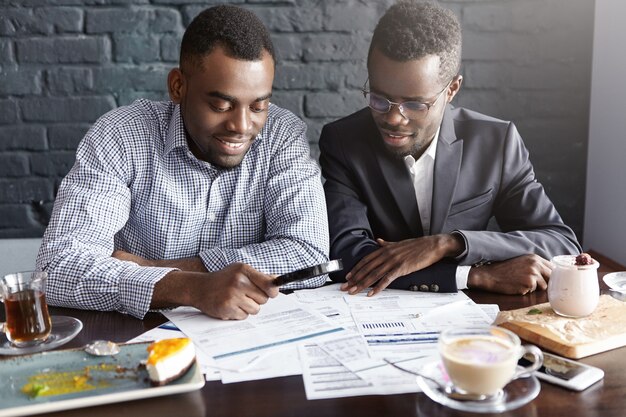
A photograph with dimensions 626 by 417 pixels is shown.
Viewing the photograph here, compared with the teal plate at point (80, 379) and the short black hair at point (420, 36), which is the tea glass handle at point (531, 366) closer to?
the teal plate at point (80, 379)

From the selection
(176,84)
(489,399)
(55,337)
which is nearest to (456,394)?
(489,399)

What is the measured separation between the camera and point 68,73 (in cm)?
246

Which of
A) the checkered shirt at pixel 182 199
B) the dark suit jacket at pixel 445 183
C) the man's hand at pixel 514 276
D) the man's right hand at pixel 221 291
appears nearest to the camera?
the man's right hand at pixel 221 291

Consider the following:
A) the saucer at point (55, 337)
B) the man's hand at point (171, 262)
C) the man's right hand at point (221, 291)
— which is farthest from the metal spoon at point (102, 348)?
the man's hand at point (171, 262)

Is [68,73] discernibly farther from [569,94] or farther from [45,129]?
[569,94]

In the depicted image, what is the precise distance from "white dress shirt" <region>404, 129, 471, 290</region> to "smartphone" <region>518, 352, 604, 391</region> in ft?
2.86

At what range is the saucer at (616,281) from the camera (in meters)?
1.58

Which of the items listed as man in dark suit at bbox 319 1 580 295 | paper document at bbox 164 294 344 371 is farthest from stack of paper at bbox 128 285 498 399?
man in dark suit at bbox 319 1 580 295

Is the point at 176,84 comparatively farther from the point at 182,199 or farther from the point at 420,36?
the point at 420,36

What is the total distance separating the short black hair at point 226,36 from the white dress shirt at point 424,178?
0.53 m

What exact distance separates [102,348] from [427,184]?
1115 millimetres

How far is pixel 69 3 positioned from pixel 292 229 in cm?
126

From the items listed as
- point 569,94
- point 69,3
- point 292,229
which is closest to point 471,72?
point 569,94

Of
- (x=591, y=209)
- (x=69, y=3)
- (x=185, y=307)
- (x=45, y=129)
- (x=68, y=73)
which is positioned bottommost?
(x=591, y=209)
